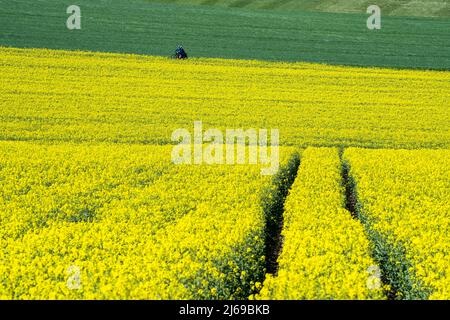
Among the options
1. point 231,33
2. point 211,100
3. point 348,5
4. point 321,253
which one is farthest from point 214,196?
point 348,5

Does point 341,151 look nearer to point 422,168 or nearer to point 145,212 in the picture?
point 422,168

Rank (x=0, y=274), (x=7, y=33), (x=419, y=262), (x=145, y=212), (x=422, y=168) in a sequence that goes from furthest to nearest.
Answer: (x=7, y=33), (x=422, y=168), (x=145, y=212), (x=419, y=262), (x=0, y=274)

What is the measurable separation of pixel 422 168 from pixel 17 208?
12.0 metres

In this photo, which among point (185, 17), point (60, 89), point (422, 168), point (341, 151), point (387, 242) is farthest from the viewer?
point (185, 17)

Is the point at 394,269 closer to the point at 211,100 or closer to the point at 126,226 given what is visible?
the point at 126,226

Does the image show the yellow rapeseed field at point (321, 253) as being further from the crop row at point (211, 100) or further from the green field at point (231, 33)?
the green field at point (231, 33)

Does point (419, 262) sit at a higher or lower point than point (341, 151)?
higher

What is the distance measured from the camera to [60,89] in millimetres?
30766

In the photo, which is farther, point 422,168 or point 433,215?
point 422,168

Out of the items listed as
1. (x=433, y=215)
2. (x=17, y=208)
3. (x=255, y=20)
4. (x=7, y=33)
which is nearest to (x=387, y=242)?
(x=433, y=215)

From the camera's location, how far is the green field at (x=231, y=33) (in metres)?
43.6

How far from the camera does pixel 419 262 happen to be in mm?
10492

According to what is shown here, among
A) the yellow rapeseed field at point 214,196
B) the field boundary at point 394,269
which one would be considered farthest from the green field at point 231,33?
the field boundary at point 394,269

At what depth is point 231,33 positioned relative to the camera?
5075 cm
